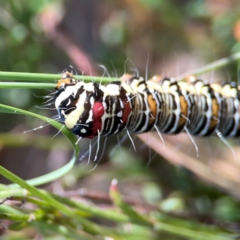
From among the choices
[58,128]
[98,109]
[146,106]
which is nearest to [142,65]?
[146,106]

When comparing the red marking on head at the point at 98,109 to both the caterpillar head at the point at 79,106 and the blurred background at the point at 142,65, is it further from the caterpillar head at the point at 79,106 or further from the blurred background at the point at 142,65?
the blurred background at the point at 142,65

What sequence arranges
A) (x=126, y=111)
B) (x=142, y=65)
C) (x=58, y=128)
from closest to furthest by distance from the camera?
1. (x=58, y=128)
2. (x=126, y=111)
3. (x=142, y=65)

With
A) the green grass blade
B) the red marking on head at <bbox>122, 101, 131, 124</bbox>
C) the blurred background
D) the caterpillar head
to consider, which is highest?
the blurred background

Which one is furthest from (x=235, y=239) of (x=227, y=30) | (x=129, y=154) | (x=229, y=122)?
(x=227, y=30)

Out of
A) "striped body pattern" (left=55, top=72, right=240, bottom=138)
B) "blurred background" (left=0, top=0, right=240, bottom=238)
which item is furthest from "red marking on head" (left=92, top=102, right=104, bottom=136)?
"blurred background" (left=0, top=0, right=240, bottom=238)

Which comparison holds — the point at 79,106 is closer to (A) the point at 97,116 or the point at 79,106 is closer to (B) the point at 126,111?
(A) the point at 97,116

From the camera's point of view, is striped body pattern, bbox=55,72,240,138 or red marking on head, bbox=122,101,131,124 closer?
striped body pattern, bbox=55,72,240,138

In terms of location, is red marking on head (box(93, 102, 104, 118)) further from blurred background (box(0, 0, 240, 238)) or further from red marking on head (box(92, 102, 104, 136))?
blurred background (box(0, 0, 240, 238))
